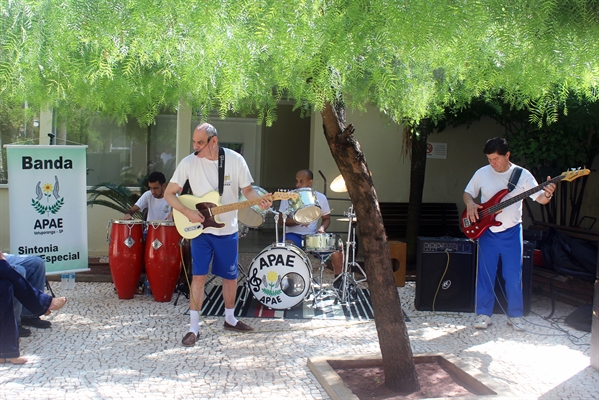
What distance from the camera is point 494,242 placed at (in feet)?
18.9

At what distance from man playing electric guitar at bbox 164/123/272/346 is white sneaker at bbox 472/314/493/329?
7.80ft

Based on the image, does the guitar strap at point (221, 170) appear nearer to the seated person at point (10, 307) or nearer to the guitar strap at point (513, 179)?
A: the seated person at point (10, 307)

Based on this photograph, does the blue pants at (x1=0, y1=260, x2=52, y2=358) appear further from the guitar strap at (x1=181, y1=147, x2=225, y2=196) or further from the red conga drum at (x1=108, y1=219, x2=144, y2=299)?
the red conga drum at (x1=108, y1=219, x2=144, y2=299)

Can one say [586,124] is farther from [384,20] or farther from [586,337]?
[384,20]

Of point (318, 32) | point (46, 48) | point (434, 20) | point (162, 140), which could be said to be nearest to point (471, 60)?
point (434, 20)

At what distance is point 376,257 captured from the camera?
159 inches

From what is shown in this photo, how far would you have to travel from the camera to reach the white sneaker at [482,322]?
5792mm

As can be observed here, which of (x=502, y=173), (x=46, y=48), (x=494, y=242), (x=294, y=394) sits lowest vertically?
(x=294, y=394)

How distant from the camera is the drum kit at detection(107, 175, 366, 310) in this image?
6074 millimetres

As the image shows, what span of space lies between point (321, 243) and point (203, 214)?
1656 millimetres

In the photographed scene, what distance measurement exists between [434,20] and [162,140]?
7.28 meters

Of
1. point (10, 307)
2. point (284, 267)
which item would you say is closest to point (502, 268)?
point (284, 267)

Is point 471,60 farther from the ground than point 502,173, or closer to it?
farther from the ground

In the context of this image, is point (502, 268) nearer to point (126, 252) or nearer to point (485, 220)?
point (485, 220)
